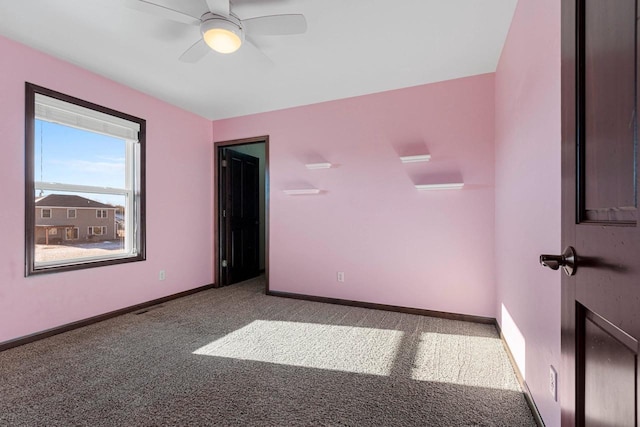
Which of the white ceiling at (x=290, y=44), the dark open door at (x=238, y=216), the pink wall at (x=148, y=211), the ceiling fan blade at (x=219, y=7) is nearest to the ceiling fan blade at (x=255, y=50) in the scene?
the white ceiling at (x=290, y=44)

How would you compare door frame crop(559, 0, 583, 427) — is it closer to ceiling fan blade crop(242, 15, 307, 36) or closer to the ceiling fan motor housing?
ceiling fan blade crop(242, 15, 307, 36)

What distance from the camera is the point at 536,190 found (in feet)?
5.20

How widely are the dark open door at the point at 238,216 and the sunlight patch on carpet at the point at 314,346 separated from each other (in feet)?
6.10

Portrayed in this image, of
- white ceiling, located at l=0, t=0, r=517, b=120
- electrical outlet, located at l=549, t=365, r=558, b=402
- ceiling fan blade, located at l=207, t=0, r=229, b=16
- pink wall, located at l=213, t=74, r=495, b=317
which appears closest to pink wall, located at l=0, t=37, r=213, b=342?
white ceiling, located at l=0, t=0, r=517, b=120

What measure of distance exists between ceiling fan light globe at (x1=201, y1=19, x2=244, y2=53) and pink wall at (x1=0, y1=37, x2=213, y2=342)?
Answer: 1.72 meters

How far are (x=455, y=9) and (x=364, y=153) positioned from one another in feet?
5.33

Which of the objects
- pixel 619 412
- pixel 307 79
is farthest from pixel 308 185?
pixel 619 412

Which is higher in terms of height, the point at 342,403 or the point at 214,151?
the point at 214,151

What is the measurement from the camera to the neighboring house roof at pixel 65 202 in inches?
104

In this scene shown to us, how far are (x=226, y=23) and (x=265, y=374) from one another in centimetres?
233

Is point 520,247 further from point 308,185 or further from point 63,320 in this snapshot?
point 63,320

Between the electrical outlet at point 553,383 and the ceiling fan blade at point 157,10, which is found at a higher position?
the ceiling fan blade at point 157,10

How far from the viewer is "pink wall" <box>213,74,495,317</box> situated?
9.68 feet

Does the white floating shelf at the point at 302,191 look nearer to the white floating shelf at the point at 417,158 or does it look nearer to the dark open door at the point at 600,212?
the white floating shelf at the point at 417,158
